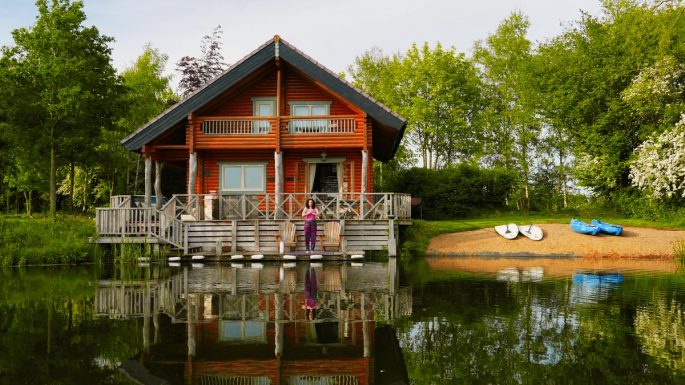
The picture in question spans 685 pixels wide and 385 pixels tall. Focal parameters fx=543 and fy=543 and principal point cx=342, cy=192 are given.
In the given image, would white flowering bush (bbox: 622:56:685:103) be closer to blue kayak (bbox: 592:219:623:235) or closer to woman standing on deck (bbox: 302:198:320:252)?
blue kayak (bbox: 592:219:623:235)

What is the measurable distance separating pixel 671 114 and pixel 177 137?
22.0 m

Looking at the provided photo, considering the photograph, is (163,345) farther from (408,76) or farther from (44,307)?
(408,76)

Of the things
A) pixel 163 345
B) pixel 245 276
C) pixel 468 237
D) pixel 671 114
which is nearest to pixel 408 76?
pixel 671 114

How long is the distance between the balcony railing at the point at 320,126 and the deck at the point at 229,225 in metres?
3.00

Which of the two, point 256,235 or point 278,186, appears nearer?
point 256,235

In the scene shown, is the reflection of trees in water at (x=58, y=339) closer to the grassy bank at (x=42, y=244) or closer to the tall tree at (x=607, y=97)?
the grassy bank at (x=42, y=244)

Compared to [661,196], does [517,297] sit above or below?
below

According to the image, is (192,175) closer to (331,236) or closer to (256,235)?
(256,235)

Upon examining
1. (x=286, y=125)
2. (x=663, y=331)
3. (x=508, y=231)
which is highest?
(x=286, y=125)

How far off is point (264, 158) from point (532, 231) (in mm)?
11300

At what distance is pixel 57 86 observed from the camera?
26516 mm

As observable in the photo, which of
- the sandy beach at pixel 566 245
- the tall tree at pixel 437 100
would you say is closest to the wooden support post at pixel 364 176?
the sandy beach at pixel 566 245

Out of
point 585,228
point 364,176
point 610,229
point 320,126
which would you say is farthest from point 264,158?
point 610,229

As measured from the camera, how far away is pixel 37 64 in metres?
26.8
